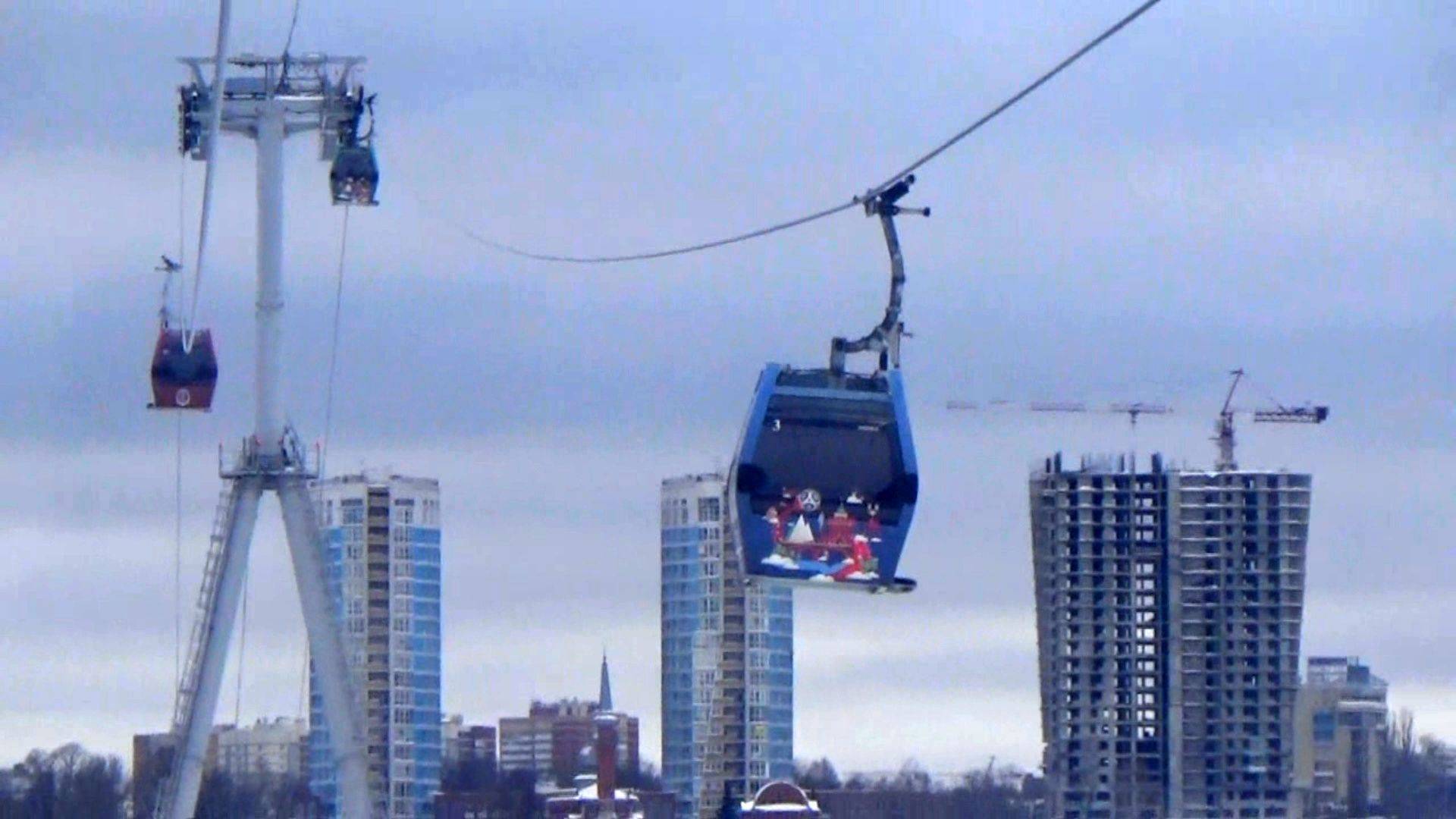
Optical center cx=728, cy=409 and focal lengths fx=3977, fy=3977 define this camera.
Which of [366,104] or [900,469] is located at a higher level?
[366,104]

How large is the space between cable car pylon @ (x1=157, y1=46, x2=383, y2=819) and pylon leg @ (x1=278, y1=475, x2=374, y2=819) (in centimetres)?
2

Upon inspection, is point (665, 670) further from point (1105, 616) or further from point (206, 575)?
point (206, 575)

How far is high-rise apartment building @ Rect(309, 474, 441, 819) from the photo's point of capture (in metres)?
145

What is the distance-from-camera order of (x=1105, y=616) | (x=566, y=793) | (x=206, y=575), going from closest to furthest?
1. (x=206, y=575)
2. (x=566, y=793)
3. (x=1105, y=616)

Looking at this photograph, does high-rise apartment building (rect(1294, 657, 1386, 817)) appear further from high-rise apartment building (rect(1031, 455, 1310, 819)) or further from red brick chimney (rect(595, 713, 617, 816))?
red brick chimney (rect(595, 713, 617, 816))

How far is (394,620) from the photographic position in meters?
150

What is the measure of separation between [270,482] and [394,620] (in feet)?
278

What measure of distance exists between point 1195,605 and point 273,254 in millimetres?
100778

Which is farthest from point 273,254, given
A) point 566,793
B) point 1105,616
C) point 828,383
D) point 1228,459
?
point 1228,459

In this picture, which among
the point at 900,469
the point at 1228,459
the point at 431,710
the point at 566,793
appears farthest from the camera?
the point at 1228,459

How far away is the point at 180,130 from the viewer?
216 ft

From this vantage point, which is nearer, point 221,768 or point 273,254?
point 273,254

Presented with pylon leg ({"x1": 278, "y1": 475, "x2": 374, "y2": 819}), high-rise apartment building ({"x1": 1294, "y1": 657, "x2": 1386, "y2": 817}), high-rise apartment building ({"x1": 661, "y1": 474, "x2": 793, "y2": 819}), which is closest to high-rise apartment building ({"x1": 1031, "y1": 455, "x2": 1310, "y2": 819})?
high-rise apartment building ({"x1": 1294, "y1": 657, "x2": 1386, "y2": 817})

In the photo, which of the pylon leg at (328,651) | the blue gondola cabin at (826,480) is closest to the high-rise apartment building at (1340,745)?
the pylon leg at (328,651)
